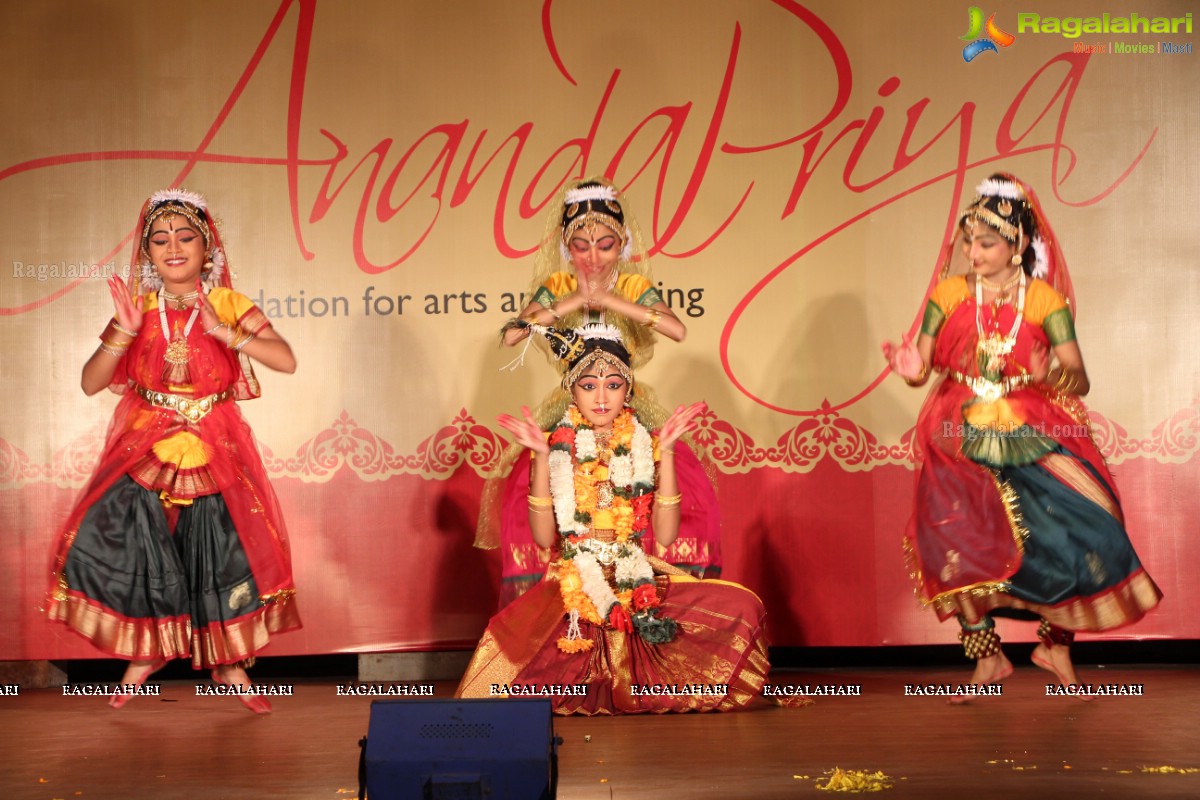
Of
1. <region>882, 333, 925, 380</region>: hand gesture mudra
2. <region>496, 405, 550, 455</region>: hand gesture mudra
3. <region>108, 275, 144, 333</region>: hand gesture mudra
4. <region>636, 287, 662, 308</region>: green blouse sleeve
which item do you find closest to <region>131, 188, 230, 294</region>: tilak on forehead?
<region>108, 275, 144, 333</region>: hand gesture mudra

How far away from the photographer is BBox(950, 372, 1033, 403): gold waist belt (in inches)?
203

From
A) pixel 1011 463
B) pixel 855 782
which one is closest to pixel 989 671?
pixel 1011 463

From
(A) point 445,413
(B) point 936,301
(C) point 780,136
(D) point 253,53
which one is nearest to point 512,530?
(A) point 445,413

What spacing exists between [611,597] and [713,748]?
92 cm

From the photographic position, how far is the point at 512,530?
540 centimetres

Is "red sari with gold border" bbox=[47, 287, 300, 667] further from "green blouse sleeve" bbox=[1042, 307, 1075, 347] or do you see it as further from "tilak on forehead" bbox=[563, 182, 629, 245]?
"green blouse sleeve" bbox=[1042, 307, 1075, 347]

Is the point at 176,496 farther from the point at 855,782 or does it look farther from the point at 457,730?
the point at 855,782

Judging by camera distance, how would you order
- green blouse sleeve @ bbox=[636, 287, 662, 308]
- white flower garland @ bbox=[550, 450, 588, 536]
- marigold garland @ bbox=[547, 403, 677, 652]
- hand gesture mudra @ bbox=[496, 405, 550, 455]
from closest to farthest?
hand gesture mudra @ bbox=[496, 405, 550, 455] → marigold garland @ bbox=[547, 403, 677, 652] → white flower garland @ bbox=[550, 450, 588, 536] → green blouse sleeve @ bbox=[636, 287, 662, 308]

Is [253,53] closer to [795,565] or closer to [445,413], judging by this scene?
[445,413]

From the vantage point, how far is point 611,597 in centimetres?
502

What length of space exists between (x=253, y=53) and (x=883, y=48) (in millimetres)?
2976

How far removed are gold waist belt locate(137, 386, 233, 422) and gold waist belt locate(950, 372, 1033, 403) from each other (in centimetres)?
298

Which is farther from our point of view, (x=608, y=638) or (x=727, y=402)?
(x=727, y=402)

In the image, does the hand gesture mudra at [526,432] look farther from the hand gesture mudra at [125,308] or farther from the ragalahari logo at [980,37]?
the ragalahari logo at [980,37]
